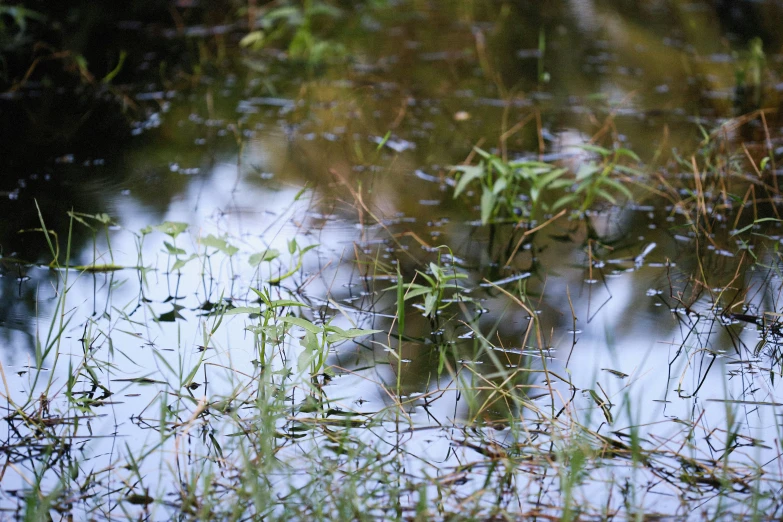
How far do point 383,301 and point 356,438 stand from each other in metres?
0.50

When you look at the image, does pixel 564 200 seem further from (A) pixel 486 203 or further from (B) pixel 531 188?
(A) pixel 486 203

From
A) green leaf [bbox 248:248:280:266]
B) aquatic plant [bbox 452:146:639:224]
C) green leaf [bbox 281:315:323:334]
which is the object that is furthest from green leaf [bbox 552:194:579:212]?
green leaf [bbox 281:315:323:334]

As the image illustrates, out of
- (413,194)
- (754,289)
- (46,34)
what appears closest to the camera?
(754,289)

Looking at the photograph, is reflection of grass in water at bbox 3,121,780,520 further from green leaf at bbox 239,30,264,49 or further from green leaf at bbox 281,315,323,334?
green leaf at bbox 239,30,264,49

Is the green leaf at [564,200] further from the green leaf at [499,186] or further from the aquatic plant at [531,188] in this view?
the green leaf at [499,186]

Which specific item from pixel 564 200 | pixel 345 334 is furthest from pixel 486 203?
pixel 345 334

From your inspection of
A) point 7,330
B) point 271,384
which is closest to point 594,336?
point 271,384

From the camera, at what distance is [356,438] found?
1.30 metres

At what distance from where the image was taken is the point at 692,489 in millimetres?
1203

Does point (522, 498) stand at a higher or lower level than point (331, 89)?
lower

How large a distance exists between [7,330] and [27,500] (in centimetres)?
61

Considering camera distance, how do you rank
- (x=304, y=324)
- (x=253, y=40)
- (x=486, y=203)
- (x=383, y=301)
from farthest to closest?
(x=253, y=40)
(x=486, y=203)
(x=383, y=301)
(x=304, y=324)

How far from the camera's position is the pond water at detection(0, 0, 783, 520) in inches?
47.8

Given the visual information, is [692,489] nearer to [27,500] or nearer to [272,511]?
[272,511]
